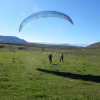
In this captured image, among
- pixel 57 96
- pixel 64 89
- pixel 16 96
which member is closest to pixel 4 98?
pixel 16 96

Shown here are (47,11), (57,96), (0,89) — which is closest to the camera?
(57,96)

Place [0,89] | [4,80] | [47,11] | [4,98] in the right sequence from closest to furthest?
[4,98], [0,89], [4,80], [47,11]

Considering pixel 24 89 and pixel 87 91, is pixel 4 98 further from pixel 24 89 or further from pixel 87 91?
pixel 87 91

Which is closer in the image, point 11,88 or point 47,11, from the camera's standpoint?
point 11,88

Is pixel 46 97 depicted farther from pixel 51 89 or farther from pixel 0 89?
pixel 0 89

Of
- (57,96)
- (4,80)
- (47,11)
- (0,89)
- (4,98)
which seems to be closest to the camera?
(4,98)

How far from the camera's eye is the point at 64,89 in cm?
1641

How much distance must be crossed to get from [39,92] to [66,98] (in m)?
2.18

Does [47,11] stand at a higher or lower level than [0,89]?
higher

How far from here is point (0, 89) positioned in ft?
50.8

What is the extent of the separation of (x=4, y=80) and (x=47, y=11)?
13253 millimetres

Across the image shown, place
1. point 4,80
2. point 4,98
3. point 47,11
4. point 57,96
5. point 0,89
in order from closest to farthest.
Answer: point 4,98 → point 57,96 → point 0,89 → point 4,80 → point 47,11

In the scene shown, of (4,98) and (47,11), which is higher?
(47,11)

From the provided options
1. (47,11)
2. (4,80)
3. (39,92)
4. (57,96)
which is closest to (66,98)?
(57,96)
